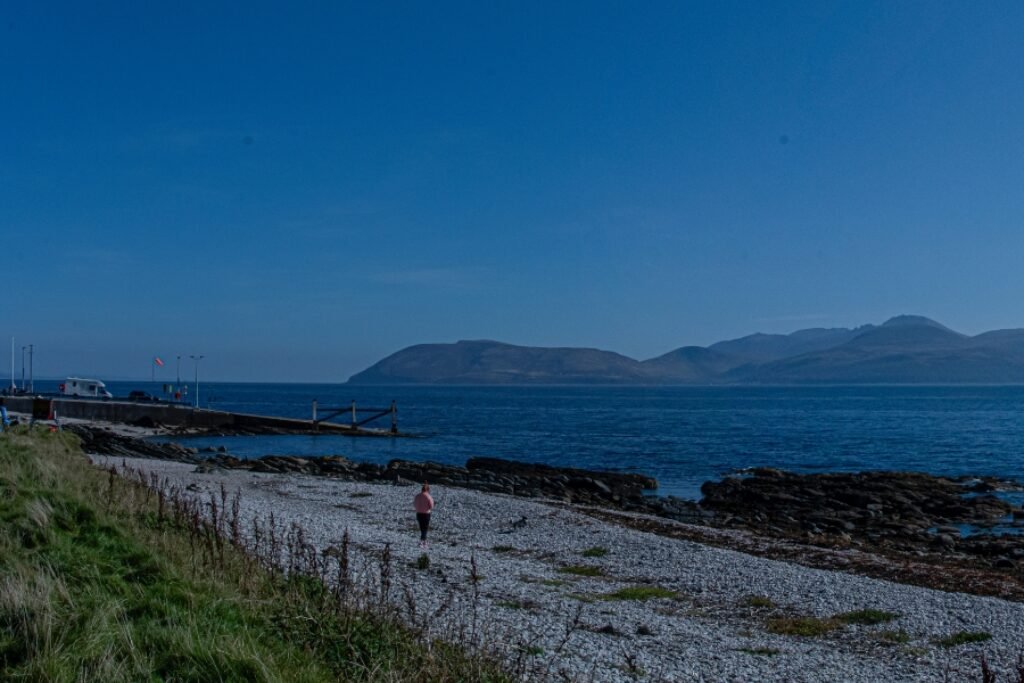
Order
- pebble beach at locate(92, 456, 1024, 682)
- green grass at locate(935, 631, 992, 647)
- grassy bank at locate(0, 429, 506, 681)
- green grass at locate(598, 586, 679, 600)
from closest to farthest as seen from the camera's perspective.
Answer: grassy bank at locate(0, 429, 506, 681)
pebble beach at locate(92, 456, 1024, 682)
green grass at locate(935, 631, 992, 647)
green grass at locate(598, 586, 679, 600)

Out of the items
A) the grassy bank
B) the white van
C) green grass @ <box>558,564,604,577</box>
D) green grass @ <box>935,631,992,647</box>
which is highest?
the white van

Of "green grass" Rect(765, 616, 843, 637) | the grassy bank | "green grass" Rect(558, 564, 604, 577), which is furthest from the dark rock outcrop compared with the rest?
the grassy bank

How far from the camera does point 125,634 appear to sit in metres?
6.04

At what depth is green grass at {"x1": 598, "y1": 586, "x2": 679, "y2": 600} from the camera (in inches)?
561

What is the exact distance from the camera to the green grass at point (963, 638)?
39.8 ft

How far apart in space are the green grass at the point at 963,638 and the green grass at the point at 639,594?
160 inches

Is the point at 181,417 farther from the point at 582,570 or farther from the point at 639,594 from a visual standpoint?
Result: the point at 639,594

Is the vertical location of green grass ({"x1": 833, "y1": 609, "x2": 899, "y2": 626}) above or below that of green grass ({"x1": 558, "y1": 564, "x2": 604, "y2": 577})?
above

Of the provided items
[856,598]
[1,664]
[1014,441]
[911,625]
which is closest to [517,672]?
[1,664]

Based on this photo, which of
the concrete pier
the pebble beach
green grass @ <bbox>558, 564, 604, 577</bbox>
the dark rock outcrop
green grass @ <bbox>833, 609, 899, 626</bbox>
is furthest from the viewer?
the concrete pier

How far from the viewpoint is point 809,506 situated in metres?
32.8

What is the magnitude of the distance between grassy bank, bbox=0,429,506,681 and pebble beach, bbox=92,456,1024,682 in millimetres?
566

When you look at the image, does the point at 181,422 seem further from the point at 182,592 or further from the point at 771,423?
the point at 182,592

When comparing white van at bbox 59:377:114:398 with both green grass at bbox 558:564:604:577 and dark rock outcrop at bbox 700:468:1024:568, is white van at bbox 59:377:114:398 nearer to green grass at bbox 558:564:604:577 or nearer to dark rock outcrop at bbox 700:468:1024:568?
dark rock outcrop at bbox 700:468:1024:568
